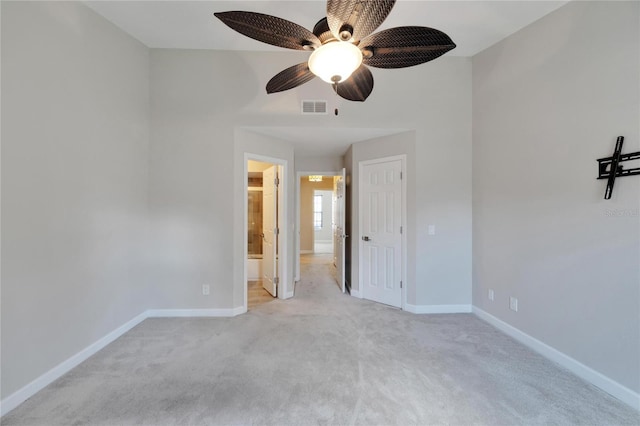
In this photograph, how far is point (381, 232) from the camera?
354 cm

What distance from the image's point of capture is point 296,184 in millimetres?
4730

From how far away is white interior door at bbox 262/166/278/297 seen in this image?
12.2 feet

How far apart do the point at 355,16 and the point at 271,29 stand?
499 millimetres

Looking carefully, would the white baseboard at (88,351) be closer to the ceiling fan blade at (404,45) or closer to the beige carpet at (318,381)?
the beige carpet at (318,381)

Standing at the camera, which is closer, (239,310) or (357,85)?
(357,85)

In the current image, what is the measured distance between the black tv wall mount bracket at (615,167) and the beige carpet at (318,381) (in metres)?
1.55

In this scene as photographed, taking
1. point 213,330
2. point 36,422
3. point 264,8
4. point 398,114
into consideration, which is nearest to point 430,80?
point 398,114

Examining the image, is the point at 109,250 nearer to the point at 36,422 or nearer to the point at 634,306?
the point at 36,422

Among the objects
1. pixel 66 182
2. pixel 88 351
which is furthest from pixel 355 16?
pixel 88 351

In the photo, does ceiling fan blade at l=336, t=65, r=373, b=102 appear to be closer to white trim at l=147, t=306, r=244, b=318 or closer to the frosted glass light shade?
the frosted glass light shade

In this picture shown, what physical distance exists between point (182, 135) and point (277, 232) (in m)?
1.74

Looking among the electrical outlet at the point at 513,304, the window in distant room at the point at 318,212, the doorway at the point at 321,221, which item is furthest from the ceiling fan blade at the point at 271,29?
the window in distant room at the point at 318,212

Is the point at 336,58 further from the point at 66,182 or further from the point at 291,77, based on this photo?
the point at 66,182

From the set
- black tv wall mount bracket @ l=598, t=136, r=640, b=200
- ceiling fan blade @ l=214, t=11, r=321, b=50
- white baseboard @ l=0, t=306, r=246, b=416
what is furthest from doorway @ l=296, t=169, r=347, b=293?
black tv wall mount bracket @ l=598, t=136, r=640, b=200
